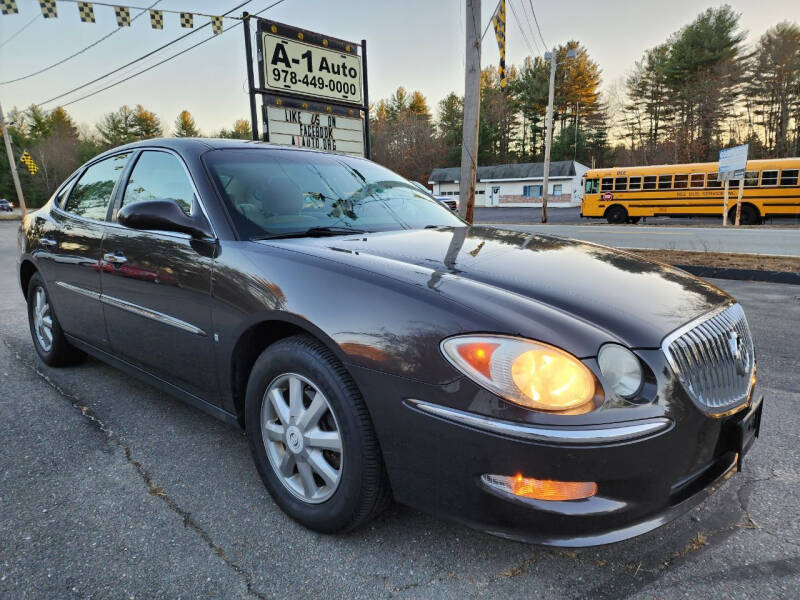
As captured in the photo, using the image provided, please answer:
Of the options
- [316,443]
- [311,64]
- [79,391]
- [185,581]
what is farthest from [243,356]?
[311,64]

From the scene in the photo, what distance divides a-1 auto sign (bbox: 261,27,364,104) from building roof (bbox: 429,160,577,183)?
1688 inches

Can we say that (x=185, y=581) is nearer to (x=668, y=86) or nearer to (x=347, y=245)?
(x=347, y=245)

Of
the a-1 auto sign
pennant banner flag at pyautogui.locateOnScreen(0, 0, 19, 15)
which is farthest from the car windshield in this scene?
pennant banner flag at pyautogui.locateOnScreen(0, 0, 19, 15)

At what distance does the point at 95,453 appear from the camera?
2471 mm

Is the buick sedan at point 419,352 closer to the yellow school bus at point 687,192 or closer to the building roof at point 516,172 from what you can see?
the yellow school bus at point 687,192

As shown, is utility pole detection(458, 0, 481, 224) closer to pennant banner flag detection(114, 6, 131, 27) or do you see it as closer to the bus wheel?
pennant banner flag detection(114, 6, 131, 27)

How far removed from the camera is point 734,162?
17.0 m

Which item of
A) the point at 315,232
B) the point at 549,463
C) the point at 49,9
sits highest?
the point at 49,9

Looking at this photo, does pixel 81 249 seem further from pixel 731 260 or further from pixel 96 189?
pixel 731 260

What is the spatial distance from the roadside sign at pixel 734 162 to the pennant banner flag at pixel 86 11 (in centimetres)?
1830

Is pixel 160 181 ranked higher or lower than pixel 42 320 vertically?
higher

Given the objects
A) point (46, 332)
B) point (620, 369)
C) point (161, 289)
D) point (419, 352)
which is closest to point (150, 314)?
point (161, 289)

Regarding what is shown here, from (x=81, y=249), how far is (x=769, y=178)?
26689 millimetres

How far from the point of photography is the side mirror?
2189 millimetres
